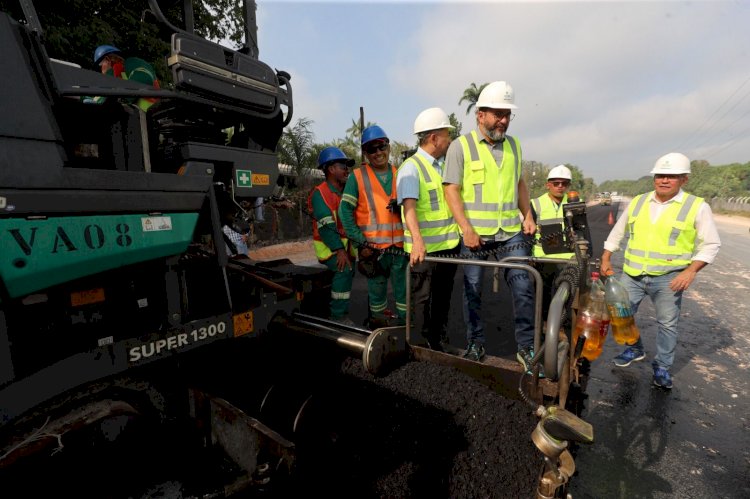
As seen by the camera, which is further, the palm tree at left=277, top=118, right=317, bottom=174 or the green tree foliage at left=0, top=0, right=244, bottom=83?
the palm tree at left=277, top=118, right=317, bottom=174

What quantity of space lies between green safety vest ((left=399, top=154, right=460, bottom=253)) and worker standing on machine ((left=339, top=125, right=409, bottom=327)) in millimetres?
570

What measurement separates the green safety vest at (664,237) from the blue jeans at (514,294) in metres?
1.31

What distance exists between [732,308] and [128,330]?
7.97m

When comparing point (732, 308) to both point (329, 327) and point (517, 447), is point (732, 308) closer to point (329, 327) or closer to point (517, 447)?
point (517, 447)

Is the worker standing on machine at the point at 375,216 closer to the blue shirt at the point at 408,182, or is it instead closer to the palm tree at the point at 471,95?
the blue shirt at the point at 408,182

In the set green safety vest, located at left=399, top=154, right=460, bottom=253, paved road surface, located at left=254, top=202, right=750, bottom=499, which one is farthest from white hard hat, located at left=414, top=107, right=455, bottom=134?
paved road surface, located at left=254, top=202, right=750, bottom=499

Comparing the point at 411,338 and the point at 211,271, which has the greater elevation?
the point at 211,271

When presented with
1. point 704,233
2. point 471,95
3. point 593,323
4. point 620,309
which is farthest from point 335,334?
point 471,95

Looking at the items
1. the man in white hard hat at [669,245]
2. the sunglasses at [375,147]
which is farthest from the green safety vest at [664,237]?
the sunglasses at [375,147]

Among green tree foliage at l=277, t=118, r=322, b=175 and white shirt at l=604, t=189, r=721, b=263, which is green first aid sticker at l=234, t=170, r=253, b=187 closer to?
white shirt at l=604, t=189, r=721, b=263

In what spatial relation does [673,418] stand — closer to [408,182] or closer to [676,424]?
[676,424]

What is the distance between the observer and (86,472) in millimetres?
1716

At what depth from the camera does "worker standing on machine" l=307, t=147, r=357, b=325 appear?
14.9 ft

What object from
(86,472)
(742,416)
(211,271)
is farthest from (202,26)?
(742,416)
